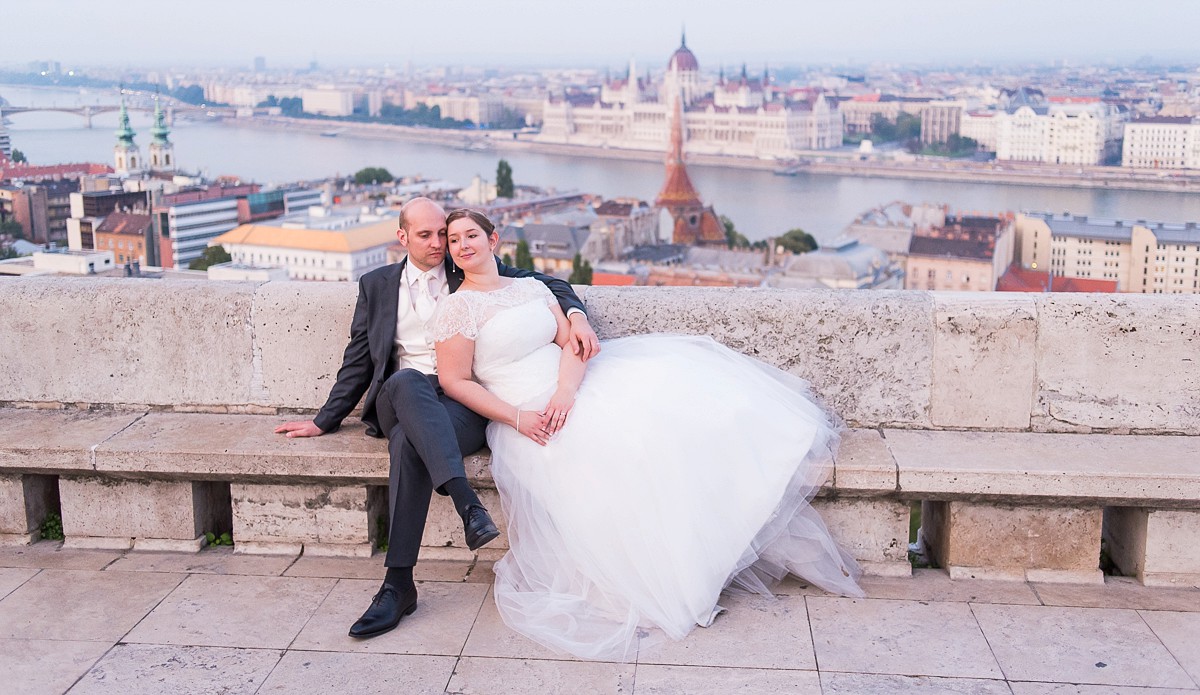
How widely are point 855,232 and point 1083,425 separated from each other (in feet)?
72.0

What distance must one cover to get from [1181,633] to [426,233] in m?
0.82

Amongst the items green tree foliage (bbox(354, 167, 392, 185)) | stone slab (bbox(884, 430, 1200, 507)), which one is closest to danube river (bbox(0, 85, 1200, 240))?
green tree foliage (bbox(354, 167, 392, 185))

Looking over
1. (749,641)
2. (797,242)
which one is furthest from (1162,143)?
(749,641)

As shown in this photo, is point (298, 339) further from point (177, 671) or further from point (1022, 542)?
point (1022, 542)

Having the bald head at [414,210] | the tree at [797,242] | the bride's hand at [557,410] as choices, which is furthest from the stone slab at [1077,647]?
the tree at [797,242]

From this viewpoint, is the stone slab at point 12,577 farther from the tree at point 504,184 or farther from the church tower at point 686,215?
the tree at point 504,184

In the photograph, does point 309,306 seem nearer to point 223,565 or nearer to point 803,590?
point 223,565

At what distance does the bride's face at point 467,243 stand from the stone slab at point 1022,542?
0.55m

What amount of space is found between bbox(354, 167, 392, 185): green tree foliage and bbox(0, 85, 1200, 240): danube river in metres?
2.30

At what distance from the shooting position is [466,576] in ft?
4.07

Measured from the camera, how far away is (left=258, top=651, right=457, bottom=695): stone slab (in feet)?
3.21

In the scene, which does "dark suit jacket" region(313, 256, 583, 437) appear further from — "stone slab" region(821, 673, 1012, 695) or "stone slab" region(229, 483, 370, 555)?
"stone slab" region(821, 673, 1012, 695)

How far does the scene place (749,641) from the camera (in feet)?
3.47

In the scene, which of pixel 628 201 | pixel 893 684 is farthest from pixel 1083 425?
pixel 628 201
